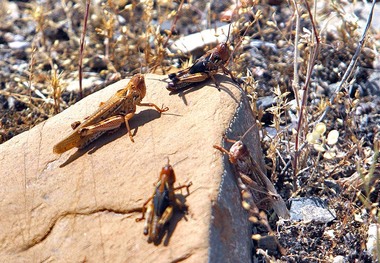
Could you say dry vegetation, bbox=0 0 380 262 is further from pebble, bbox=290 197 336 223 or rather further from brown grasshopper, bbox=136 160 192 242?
brown grasshopper, bbox=136 160 192 242

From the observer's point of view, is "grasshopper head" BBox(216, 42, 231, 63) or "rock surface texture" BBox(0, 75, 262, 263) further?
"grasshopper head" BBox(216, 42, 231, 63)

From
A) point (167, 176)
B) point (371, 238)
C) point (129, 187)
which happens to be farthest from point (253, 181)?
point (371, 238)

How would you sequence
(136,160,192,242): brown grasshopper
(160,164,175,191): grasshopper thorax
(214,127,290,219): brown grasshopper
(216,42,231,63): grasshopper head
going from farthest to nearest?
(216,42,231,63): grasshopper head < (214,127,290,219): brown grasshopper < (160,164,175,191): grasshopper thorax < (136,160,192,242): brown grasshopper

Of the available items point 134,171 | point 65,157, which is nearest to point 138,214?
point 134,171

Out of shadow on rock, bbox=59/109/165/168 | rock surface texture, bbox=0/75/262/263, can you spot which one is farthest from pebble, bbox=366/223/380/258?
shadow on rock, bbox=59/109/165/168

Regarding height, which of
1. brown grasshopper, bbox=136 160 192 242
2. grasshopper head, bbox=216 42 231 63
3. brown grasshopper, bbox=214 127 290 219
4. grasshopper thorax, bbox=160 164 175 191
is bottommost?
brown grasshopper, bbox=214 127 290 219

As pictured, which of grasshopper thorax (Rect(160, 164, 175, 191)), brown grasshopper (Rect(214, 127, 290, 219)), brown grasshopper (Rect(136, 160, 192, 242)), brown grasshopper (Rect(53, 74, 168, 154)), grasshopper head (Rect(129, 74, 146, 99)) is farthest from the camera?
grasshopper head (Rect(129, 74, 146, 99))

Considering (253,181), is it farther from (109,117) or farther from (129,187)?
(109,117)
